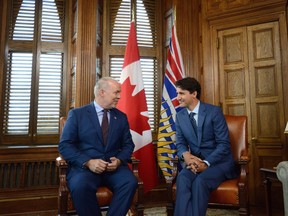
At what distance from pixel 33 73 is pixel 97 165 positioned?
192 centimetres

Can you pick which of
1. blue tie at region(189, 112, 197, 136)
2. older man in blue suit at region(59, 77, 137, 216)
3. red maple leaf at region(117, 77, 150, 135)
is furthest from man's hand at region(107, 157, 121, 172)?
red maple leaf at region(117, 77, 150, 135)

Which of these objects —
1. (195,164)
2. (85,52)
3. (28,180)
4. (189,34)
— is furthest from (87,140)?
(189,34)

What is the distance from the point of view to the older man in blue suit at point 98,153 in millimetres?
1829

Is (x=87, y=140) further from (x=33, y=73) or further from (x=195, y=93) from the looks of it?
(x=33, y=73)

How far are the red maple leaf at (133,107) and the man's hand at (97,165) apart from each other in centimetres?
95

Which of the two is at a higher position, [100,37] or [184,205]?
[100,37]

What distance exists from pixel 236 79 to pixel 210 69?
1.16 feet

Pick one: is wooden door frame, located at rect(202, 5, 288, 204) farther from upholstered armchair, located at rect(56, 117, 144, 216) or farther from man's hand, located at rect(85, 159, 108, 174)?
man's hand, located at rect(85, 159, 108, 174)

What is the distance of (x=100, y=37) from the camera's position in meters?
3.46

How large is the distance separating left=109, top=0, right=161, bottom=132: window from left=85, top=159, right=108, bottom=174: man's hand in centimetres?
169

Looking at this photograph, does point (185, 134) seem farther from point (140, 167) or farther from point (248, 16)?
point (248, 16)

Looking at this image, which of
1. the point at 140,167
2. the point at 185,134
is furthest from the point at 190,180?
the point at 140,167

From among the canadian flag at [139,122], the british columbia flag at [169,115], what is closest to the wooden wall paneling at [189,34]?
the british columbia flag at [169,115]

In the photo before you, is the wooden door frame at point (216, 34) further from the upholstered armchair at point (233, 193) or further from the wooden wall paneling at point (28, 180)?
the wooden wall paneling at point (28, 180)
